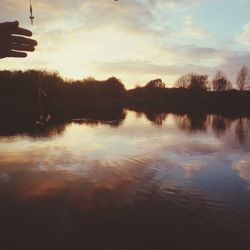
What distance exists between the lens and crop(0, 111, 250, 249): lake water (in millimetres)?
13062

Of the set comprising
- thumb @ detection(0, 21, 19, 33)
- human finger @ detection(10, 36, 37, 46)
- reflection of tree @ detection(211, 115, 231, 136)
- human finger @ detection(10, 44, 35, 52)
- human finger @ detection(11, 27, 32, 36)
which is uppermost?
thumb @ detection(0, 21, 19, 33)

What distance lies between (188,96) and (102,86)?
36.8 m

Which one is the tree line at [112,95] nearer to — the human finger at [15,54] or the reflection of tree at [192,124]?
the reflection of tree at [192,124]

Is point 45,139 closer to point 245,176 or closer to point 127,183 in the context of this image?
point 127,183

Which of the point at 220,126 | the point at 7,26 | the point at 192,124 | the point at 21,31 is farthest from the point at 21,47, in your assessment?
the point at 192,124

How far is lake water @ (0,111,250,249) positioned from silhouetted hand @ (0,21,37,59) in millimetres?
7103

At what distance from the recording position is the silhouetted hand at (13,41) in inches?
320

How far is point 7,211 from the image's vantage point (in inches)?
615

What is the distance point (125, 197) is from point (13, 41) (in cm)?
1072

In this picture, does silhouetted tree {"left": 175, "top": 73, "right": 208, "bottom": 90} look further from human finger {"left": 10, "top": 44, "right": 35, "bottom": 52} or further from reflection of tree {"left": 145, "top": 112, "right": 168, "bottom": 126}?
human finger {"left": 10, "top": 44, "right": 35, "bottom": 52}

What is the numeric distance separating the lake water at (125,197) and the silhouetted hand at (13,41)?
7103mm

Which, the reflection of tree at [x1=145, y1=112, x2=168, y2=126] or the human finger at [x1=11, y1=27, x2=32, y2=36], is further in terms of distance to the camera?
the reflection of tree at [x1=145, y1=112, x2=168, y2=126]

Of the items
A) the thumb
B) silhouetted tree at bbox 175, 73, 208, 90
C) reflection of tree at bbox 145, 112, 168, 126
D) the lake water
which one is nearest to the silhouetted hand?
the thumb

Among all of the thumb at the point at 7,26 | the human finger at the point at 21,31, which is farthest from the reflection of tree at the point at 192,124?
the thumb at the point at 7,26
